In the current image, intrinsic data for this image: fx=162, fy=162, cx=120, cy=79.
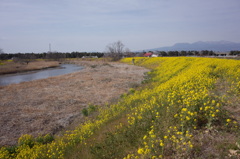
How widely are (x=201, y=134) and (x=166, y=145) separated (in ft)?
3.06

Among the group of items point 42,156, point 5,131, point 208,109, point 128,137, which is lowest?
point 5,131

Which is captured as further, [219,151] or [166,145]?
[166,145]

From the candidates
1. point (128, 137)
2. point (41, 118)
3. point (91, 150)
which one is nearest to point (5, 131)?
point (41, 118)

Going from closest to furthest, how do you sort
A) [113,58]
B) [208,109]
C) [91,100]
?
[208,109], [91,100], [113,58]

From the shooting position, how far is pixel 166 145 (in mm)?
3914

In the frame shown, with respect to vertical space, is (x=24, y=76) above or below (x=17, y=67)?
below

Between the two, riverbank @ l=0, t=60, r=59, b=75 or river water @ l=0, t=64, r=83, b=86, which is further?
riverbank @ l=0, t=60, r=59, b=75

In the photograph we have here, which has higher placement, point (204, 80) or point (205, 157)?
point (204, 80)

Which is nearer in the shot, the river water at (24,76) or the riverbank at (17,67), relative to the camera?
the river water at (24,76)

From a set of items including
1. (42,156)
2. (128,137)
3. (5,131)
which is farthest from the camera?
(5,131)

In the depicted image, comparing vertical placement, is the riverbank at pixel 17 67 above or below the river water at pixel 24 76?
above

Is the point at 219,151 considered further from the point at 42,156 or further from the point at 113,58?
the point at 113,58

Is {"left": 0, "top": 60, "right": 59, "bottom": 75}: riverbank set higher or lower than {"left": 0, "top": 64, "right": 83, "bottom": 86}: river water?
higher

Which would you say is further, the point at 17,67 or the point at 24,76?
the point at 17,67
